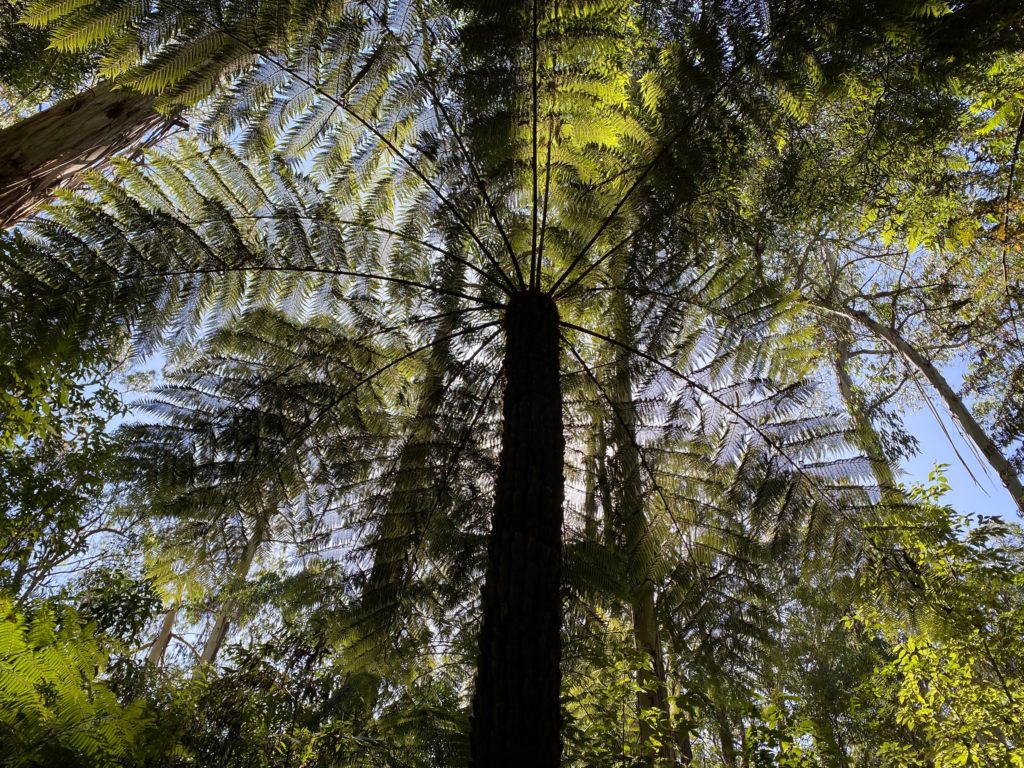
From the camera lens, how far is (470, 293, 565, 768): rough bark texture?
1312 mm

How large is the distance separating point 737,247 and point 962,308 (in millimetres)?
4901

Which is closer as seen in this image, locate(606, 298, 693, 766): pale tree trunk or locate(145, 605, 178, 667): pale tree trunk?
locate(606, 298, 693, 766): pale tree trunk

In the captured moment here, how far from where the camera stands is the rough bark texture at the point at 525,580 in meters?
1.31

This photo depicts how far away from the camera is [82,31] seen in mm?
1915

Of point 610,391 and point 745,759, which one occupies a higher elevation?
point 610,391

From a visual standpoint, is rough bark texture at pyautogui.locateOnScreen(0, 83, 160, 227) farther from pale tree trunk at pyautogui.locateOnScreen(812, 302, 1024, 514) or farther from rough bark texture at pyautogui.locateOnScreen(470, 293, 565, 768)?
pale tree trunk at pyautogui.locateOnScreen(812, 302, 1024, 514)

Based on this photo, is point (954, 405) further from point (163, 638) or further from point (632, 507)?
point (163, 638)

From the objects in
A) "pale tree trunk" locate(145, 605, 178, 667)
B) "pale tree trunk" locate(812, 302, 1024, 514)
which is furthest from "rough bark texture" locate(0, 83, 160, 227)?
"pale tree trunk" locate(145, 605, 178, 667)

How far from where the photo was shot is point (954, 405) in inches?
233

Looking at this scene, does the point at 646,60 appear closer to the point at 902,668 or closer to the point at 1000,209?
the point at 1000,209

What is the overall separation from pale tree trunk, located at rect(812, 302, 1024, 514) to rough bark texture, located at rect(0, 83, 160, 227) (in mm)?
5942

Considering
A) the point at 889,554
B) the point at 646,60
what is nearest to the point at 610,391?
the point at 889,554

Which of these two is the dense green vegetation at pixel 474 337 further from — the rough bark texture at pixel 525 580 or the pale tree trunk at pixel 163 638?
the pale tree trunk at pixel 163 638

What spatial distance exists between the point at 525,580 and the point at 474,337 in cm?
171
